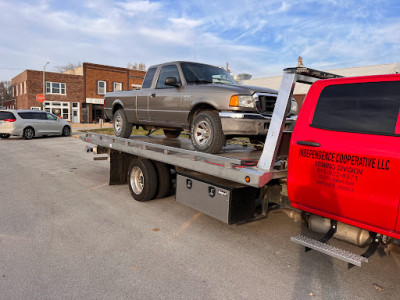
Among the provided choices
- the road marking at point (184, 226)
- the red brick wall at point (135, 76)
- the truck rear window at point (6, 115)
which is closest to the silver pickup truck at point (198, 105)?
the road marking at point (184, 226)

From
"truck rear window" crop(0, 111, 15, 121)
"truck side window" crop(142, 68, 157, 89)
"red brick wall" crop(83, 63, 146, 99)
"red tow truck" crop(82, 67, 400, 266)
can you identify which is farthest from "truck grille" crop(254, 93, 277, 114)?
"red brick wall" crop(83, 63, 146, 99)

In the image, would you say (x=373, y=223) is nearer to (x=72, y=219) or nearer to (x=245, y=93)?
(x=245, y=93)

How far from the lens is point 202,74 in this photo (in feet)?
20.0

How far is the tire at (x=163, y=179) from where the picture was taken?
5.71 m

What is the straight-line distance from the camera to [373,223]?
299cm

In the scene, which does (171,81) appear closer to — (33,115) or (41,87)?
(33,115)

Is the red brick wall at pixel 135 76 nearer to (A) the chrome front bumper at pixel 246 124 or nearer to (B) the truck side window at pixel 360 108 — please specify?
(A) the chrome front bumper at pixel 246 124

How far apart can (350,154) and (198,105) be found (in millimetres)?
2891

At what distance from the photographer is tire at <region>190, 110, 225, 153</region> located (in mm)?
4852

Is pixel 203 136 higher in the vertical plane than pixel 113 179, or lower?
higher

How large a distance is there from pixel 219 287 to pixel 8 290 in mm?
2020

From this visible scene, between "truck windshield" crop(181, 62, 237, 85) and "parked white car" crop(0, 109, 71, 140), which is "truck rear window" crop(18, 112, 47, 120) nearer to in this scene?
"parked white car" crop(0, 109, 71, 140)

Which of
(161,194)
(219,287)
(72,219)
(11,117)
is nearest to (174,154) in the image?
(161,194)

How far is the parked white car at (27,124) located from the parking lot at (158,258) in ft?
43.8
